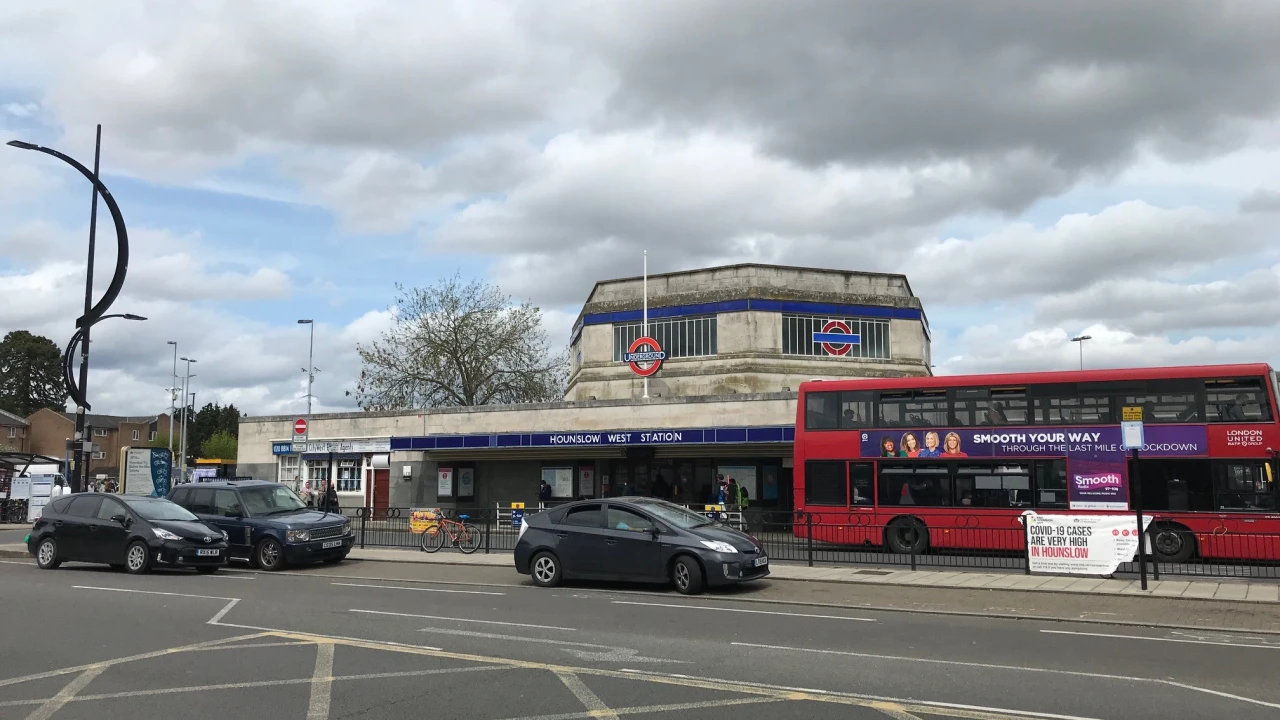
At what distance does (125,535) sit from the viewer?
18438 millimetres

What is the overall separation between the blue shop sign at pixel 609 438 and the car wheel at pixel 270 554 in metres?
13.8

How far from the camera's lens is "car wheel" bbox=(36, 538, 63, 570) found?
19.4 metres

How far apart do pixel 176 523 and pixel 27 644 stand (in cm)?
842

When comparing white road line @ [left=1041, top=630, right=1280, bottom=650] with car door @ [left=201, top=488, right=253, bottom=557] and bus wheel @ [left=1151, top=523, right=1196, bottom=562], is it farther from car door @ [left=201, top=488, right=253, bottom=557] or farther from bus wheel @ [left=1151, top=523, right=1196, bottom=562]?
car door @ [left=201, top=488, right=253, bottom=557]

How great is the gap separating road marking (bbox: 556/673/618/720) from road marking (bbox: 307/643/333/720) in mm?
1949

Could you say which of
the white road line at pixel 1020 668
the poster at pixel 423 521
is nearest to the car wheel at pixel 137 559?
the poster at pixel 423 521

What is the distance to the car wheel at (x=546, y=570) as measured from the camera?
642 inches

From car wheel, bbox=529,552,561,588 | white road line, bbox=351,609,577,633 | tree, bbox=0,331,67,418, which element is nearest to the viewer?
white road line, bbox=351,609,577,633

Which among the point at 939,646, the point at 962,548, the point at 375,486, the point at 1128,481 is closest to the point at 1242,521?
the point at 1128,481

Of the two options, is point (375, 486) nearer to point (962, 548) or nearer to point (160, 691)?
point (962, 548)

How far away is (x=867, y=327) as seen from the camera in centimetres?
4862

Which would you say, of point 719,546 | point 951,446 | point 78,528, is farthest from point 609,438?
point 719,546

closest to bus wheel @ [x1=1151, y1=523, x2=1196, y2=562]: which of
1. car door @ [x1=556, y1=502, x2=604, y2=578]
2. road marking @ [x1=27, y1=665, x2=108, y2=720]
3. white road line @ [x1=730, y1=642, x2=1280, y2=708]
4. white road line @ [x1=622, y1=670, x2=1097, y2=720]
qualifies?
car door @ [x1=556, y1=502, x2=604, y2=578]

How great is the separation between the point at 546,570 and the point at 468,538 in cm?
702
